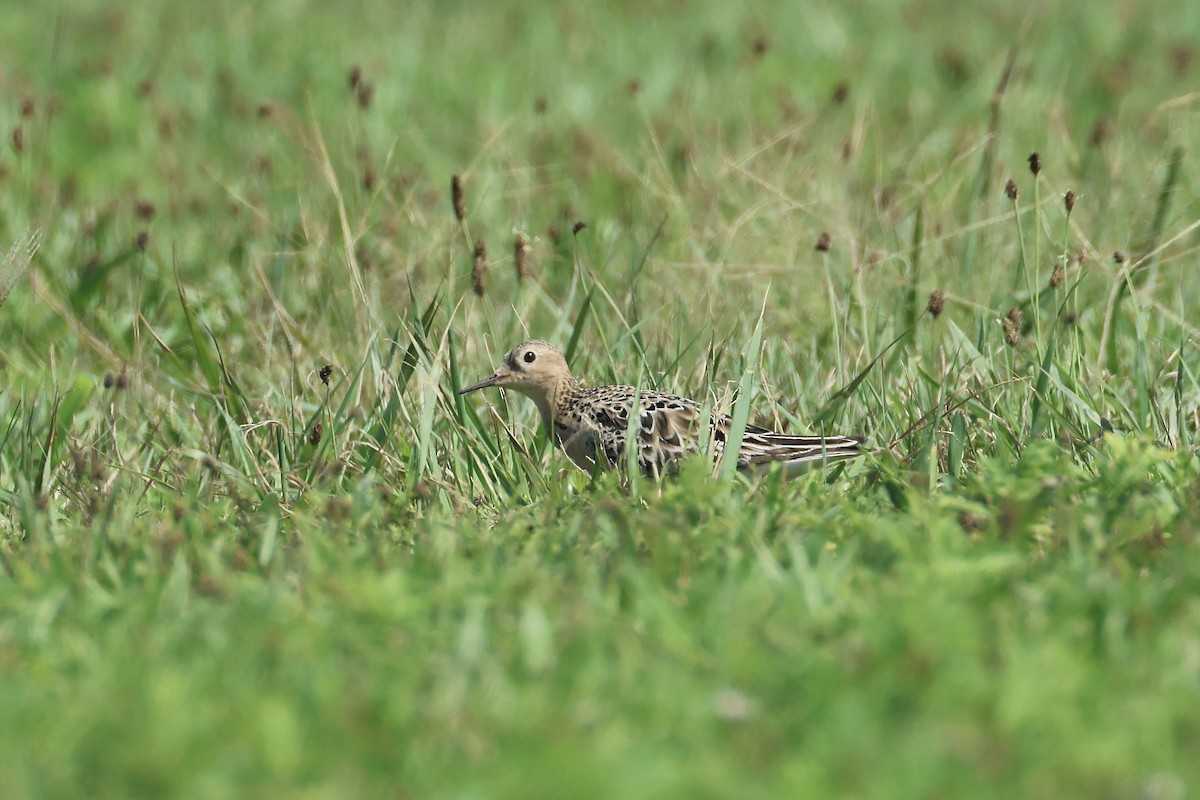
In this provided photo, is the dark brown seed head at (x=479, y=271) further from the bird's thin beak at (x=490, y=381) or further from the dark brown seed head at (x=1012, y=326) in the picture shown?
the dark brown seed head at (x=1012, y=326)

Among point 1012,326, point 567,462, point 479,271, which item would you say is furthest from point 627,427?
point 1012,326

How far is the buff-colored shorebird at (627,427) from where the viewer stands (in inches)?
205

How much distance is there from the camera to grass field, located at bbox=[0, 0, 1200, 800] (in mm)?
3252

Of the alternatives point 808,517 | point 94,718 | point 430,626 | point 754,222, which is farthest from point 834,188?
point 94,718

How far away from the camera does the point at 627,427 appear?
525 centimetres

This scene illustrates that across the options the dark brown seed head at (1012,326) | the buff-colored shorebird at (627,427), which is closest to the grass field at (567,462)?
the dark brown seed head at (1012,326)

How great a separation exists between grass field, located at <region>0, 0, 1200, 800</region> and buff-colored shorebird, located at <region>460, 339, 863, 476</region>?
5.5 inches

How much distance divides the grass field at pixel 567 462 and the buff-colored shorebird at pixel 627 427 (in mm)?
139

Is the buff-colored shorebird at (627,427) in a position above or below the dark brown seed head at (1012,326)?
below

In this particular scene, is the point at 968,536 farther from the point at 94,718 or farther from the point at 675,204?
the point at 675,204

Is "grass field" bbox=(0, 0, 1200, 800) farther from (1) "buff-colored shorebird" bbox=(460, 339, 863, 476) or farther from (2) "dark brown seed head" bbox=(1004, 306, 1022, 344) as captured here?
(1) "buff-colored shorebird" bbox=(460, 339, 863, 476)

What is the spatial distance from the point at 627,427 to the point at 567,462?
641mm

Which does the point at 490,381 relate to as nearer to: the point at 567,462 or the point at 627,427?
the point at 567,462

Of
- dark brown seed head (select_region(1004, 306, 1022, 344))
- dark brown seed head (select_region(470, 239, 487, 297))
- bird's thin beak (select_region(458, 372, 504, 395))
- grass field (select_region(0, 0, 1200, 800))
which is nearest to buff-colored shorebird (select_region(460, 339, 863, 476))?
bird's thin beak (select_region(458, 372, 504, 395))
